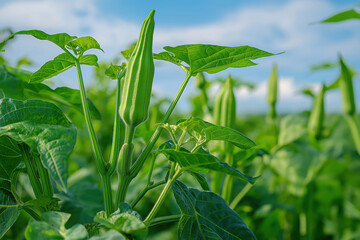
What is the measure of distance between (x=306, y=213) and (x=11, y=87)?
0.97 m

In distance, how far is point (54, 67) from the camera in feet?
1.68

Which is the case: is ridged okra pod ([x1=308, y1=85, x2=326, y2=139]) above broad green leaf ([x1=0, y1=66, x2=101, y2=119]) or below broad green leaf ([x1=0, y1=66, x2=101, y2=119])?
below

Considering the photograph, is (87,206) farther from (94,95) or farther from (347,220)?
(347,220)

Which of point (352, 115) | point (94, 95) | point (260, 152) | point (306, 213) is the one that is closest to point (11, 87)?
point (260, 152)

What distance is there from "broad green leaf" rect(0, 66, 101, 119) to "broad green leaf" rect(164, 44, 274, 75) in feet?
0.57

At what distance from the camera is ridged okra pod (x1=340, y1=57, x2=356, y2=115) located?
3.05 ft

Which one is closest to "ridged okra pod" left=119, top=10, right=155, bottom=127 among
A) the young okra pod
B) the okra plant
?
the okra plant

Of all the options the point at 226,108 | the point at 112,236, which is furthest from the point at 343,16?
the point at 112,236

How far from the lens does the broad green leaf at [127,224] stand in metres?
0.36

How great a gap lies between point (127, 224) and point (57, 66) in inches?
10.2

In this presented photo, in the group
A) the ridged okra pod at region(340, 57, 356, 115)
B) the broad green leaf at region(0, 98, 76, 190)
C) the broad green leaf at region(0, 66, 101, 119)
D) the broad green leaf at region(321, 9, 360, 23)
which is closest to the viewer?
the broad green leaf at region(0, 98, 76, 190)

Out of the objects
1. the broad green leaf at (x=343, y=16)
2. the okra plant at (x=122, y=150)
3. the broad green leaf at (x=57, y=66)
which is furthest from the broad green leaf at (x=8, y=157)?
the broad green leaf at (x=343, y=16)

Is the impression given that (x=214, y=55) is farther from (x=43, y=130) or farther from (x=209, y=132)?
(x=43, y=130)

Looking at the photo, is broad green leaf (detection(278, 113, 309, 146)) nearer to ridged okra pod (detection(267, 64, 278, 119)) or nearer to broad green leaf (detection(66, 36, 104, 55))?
ridged okra pod (detection(267, 64, 278, 119))
